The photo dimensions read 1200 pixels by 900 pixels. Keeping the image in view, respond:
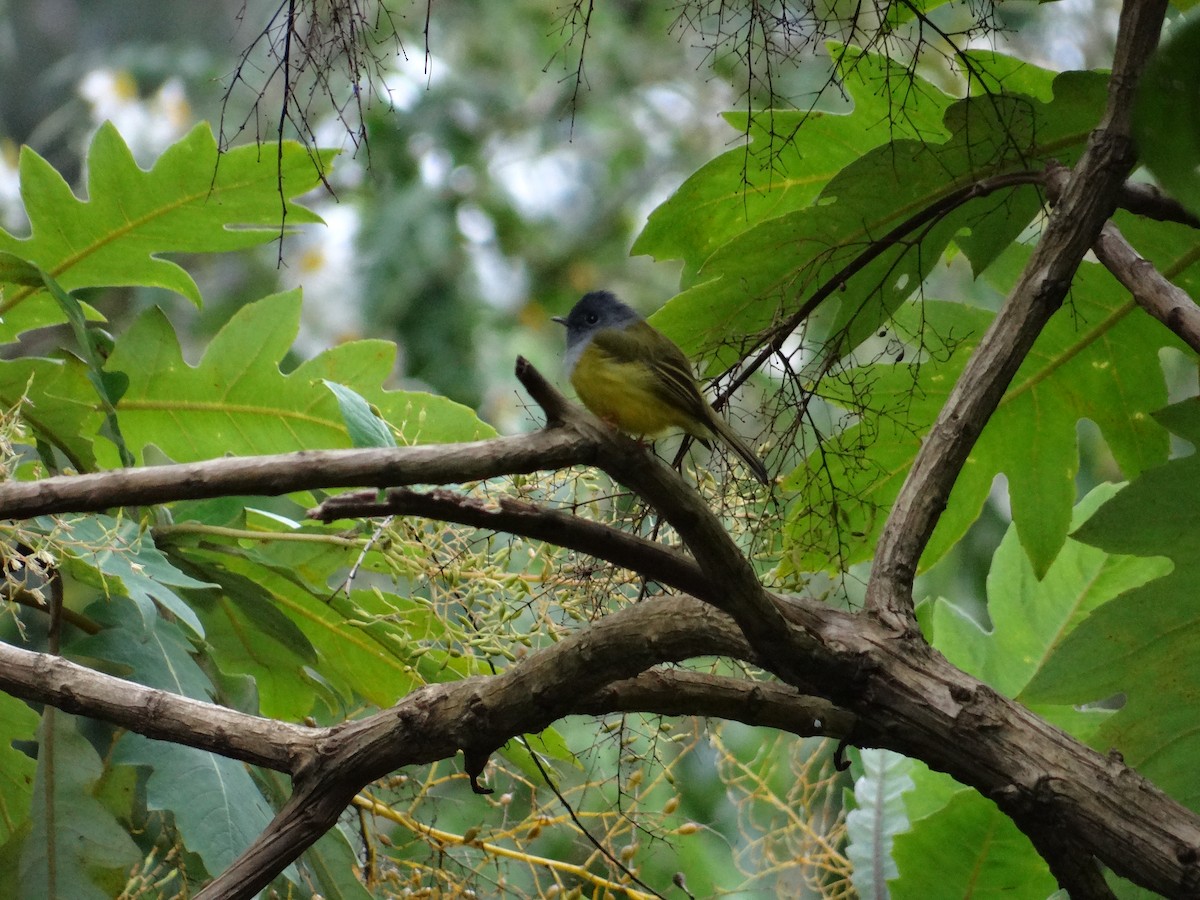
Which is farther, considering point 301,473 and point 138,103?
point 138,103

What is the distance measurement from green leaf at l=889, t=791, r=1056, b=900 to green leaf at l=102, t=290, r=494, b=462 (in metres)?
0.95

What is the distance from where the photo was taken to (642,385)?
1644mm

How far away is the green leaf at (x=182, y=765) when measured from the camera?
149 centimetres

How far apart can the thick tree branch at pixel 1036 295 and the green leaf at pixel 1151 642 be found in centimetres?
38

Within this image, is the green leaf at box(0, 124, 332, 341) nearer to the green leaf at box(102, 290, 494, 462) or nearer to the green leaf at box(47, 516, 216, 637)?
the green leaf at box(102, 290, 494, 462)

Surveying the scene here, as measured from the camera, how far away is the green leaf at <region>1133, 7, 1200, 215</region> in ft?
1.15

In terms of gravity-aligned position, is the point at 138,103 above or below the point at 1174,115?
above

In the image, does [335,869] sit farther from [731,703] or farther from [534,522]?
[534,522]

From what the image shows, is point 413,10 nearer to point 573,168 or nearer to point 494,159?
point 494,159

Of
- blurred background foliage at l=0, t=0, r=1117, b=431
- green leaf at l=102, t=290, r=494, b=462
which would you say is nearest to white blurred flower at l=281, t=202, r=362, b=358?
blurred background foliage at l=0, t=0, r=1117, b=431

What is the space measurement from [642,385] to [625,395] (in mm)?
50

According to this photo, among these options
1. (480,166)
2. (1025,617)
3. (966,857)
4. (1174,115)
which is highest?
(480,166)

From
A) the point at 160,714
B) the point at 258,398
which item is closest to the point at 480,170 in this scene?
the point at 258,398

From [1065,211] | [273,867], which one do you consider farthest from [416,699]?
[1065,211]
